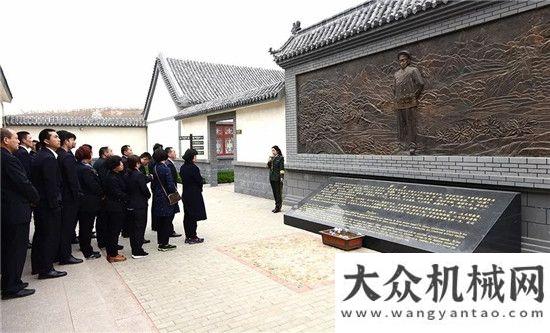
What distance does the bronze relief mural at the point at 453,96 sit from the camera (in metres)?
4.90

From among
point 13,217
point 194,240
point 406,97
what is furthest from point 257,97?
point 13,217

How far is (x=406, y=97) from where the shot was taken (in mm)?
6406

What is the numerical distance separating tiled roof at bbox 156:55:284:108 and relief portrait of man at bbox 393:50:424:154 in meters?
11.6

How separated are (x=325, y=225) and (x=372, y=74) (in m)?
A: 3.02

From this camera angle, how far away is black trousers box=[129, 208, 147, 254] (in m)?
5.47

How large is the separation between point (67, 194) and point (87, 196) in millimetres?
452

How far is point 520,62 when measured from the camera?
16.4 feet

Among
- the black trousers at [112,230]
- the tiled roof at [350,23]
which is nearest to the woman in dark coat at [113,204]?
the black trousers at [112,230]

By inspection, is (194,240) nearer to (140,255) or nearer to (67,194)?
(140,255)

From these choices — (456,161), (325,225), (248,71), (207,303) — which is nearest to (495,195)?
(456,161)

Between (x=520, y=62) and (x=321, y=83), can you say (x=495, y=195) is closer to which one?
(x=520, y=62)

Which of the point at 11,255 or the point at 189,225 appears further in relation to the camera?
the point at 189,225

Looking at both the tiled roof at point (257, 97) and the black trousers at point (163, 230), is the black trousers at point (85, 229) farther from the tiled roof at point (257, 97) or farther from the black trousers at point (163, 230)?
the tiled roof at point (257, 97)

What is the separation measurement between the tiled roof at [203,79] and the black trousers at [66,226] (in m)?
12.8
